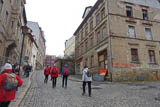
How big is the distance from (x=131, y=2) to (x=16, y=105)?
19.9m

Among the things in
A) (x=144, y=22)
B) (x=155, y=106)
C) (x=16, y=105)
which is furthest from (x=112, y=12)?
(x=16, y=105)

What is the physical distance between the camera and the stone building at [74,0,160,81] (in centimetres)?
1552

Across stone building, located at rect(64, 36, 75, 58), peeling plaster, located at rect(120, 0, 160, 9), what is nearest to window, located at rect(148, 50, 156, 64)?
peeling plaster, located at rect(120, 0, 160, 9)

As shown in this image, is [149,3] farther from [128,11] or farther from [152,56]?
[152,56]

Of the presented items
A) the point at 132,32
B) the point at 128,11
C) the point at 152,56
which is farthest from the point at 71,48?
the point at 152,56

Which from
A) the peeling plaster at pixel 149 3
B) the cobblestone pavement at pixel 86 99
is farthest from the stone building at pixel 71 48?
the cobblestone pavement at pixel 86 99

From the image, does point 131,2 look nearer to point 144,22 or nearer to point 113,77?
point 144,22

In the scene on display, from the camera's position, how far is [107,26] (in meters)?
16.8

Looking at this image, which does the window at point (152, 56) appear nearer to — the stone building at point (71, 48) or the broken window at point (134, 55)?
the broken window at point (134, 55)

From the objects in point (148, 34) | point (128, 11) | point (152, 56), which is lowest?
point (152, 56)

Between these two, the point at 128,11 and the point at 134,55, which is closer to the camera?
the point at 134,55

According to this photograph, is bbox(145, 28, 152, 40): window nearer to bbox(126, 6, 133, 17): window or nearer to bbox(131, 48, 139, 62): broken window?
bbox(131, 48, 139, 62): broken window

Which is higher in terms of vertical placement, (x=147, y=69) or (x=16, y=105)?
(x=147, y=69)

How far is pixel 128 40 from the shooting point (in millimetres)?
16516
